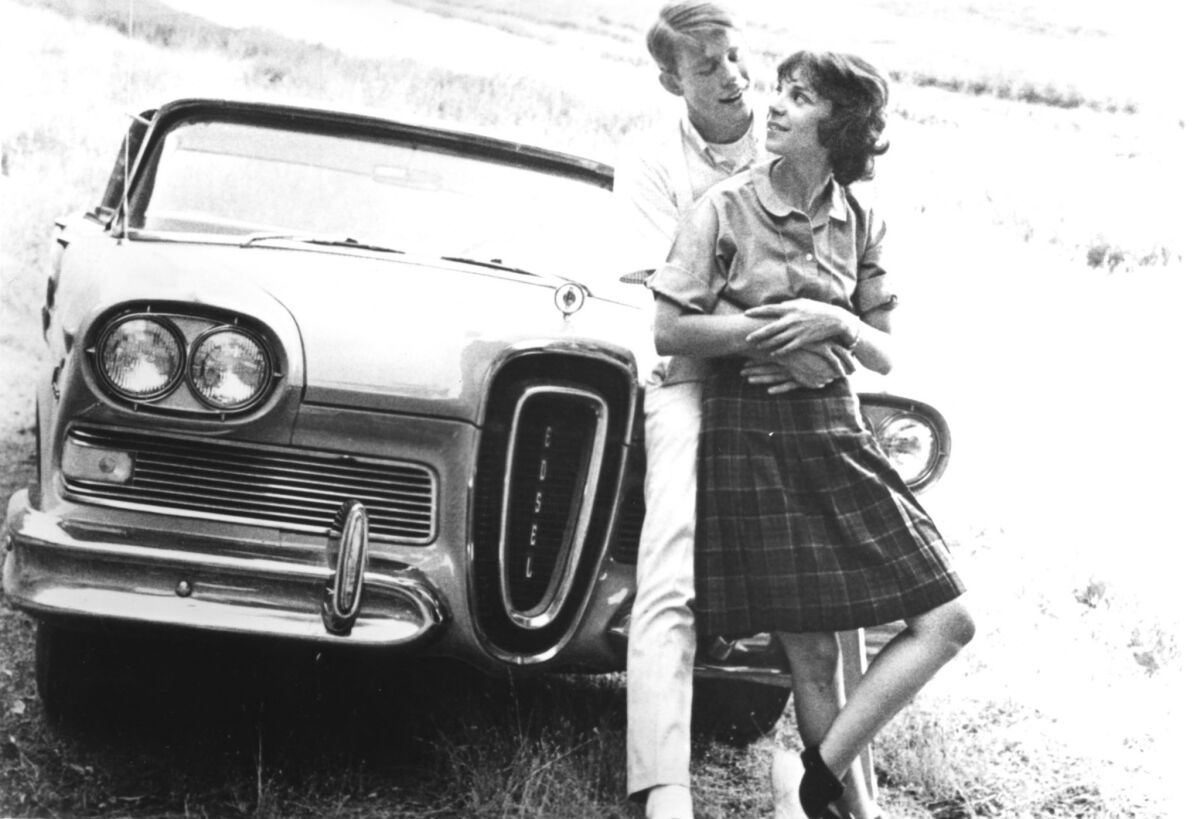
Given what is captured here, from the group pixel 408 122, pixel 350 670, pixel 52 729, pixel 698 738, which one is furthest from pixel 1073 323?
pixel 52 729

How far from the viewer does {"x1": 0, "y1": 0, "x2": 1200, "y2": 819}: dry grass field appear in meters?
2.51

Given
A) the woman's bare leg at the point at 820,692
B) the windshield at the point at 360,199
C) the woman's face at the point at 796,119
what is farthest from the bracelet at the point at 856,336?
the windshield at the point at 360,199

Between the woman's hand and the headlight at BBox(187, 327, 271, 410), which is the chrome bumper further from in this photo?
the woman's hand

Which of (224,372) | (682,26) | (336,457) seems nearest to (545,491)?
(336,457)

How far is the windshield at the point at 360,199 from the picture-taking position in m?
2.73

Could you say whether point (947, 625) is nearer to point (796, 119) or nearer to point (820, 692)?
point (820, 692)

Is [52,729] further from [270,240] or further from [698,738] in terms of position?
[698,738]

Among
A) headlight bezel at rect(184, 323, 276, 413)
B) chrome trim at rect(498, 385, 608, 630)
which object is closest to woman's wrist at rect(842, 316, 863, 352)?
chrome trim at rect(498, 385, 608, 630)

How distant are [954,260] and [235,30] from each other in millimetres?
2005

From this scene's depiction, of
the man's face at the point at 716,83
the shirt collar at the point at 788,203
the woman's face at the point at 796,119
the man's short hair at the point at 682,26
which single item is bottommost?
the shirt collar at the point at 788,203

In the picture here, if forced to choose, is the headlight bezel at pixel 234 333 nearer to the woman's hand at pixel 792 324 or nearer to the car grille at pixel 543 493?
the car grille at pixel 543 493

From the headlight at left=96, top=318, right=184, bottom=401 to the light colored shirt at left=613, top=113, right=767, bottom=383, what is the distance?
927 millimetres

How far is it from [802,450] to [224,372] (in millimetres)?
1052

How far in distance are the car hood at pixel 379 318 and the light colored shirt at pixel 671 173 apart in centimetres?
20
